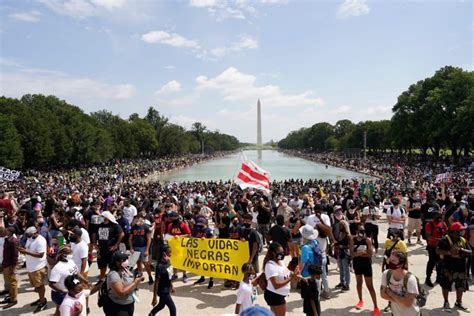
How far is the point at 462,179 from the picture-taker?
30234 mm

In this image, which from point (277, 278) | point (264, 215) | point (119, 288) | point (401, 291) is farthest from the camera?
point (264, 215)

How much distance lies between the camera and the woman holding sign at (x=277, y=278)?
5285mm

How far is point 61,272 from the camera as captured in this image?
5.85 meters

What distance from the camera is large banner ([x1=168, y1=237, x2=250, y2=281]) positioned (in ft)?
26.0

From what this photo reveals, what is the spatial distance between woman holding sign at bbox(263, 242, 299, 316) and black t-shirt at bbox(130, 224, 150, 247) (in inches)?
155

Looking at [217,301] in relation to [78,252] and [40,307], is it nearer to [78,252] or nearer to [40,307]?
[78,252]

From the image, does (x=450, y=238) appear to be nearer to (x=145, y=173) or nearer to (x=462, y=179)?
(x=462, y=179)

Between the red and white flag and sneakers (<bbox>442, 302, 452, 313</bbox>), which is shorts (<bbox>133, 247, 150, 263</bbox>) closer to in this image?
the red and white flag

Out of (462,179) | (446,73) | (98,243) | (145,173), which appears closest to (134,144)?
(145,173)

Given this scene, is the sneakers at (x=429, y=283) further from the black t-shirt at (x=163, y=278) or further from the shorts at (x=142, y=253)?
the shorts at (x=142, y=253)

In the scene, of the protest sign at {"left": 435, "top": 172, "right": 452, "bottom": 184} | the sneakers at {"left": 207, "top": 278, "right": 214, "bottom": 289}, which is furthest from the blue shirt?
the protest sign at {"left": 435, "top": 172, "right": 452, "bottom": 184}

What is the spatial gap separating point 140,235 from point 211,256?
1720 mm

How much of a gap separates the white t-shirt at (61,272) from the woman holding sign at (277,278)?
10.4 ft

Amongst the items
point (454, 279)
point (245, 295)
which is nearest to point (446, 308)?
point (454, 279)
